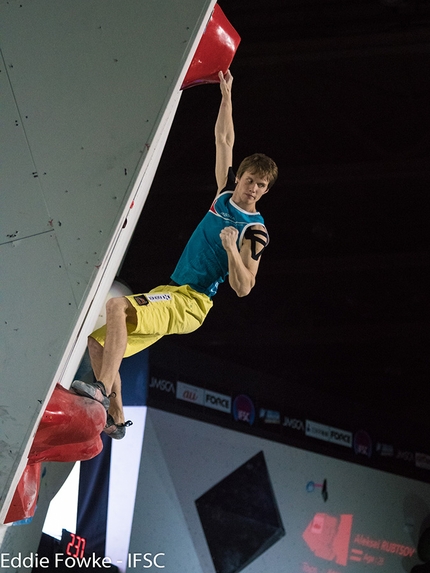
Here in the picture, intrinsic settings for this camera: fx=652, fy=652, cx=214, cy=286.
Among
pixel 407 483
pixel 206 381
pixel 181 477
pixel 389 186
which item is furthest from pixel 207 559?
pixel 389 186

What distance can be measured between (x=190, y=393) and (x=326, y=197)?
210cm

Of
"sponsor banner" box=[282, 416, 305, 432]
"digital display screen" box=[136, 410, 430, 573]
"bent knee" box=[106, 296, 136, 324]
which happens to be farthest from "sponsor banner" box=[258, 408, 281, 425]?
"bent knee" box=[106, 296, 136, 324]

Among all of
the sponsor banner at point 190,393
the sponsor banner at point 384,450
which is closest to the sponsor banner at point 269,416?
the sponsor banner at point 190,393

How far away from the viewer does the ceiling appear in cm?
440

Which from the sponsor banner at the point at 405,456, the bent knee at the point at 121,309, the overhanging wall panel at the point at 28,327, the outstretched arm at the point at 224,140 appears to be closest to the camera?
the overhanging wall panel at the point at 28,327

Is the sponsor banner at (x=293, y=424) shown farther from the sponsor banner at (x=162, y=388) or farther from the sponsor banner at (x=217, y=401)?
the sponsor banner at (x=162, y=388)

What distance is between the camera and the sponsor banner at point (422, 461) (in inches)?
281

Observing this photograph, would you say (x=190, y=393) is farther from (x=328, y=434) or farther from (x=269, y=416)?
(x=328, y=434)

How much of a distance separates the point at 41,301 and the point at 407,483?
5.93 m

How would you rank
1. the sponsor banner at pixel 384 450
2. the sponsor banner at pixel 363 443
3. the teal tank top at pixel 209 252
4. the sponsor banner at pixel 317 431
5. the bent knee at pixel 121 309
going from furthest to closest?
1. the sponsor banner at pixel 384 450
2. the sponsor banner at pixel 363 443
3. the sponsor banner at pixel 317 431
4. the teal tank top at pixel 209 252
5. the bent knee at pixel 121 309

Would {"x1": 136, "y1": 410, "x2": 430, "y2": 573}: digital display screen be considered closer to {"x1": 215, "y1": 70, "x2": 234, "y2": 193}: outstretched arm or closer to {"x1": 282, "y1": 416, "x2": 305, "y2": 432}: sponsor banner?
{"x1": 282, "y1": 416, "x2": 305, "y2": 432}: sponsor banner

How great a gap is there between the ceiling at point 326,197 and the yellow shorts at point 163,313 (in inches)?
92.6

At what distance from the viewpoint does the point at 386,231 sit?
243 inches

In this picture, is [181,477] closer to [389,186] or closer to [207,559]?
[207,559]
